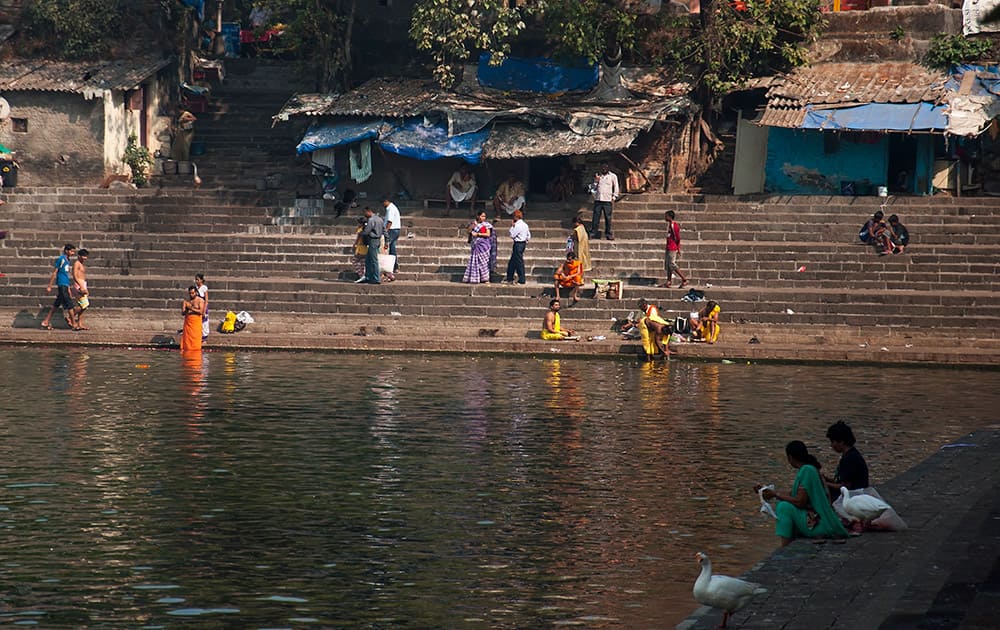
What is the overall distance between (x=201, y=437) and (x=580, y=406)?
4910 mm

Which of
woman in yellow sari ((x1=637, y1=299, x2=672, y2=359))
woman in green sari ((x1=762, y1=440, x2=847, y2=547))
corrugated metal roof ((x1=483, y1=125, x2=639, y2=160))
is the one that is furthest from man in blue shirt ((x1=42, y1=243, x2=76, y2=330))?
woman in green sari ((x1=762, y1=440, x2=847, y2=547))

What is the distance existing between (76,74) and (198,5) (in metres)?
3.61

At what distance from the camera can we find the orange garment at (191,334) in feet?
79.6

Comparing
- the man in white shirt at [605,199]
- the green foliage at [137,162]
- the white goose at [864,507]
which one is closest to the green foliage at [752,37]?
the man in white shirt at [605,199]

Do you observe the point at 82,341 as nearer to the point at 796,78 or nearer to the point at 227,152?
the point at 227,152

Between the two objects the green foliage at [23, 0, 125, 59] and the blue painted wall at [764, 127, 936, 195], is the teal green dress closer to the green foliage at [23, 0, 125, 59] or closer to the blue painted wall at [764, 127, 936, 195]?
the blue painted wall at [764, 127, 936, 195]

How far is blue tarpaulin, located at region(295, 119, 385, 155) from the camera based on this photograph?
31.2 metres

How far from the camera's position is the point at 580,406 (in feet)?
60.5

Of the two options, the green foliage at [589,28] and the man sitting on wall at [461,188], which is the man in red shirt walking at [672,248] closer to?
the man sitting on wall at [461,188]

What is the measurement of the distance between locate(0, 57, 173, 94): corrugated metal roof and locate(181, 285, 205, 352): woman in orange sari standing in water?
9.34m

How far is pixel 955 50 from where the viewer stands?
30188mm

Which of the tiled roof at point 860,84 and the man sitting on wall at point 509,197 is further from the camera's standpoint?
the man sitting on wall at point 509,197

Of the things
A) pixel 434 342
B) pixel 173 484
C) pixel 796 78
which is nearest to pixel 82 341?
pixel 434 342

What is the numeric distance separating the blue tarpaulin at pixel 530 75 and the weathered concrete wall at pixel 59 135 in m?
8.13
